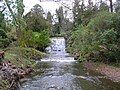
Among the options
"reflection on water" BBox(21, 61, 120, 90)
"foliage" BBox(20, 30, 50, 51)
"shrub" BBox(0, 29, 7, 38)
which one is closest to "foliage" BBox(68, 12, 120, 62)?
"reflection on water" BBox(21, 61, 120, 90)

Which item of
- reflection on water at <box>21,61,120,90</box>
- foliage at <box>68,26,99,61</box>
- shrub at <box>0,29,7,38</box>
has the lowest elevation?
reflection on water at <box>21,61,120,90</box>

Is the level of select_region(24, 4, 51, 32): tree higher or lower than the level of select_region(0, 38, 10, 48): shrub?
higher

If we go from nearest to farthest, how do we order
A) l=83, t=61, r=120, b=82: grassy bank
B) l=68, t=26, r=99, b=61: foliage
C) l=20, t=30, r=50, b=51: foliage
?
l=83, t=61, r=120, b=82: grassy bank, l=68, t=26, r=99, b=61: foliage, l=20, t=30, r=50, b=51: foliage

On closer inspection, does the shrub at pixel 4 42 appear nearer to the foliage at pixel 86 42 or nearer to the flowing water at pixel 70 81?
the foliage at pixel 86 42

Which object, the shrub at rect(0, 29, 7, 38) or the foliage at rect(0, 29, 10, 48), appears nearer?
the foliage at rect(0, 29, 10, 48)

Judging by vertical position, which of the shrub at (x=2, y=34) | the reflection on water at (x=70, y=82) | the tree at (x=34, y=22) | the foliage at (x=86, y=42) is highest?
the tree at (x=34, y=22)

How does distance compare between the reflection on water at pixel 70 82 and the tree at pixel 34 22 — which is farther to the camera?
the tree at pixel 34 22

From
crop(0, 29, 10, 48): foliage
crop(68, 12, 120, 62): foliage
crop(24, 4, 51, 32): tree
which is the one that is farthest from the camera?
crop(24, 4, 51, 32): tree

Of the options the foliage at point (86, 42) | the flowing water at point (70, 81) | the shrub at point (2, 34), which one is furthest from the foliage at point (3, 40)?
the flowing water at point (70, 81)

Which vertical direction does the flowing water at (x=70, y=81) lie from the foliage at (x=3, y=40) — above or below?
below

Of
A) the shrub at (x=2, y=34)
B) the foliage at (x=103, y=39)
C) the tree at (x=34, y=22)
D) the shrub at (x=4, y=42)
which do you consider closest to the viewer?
the foliage at (x=103, y=39)

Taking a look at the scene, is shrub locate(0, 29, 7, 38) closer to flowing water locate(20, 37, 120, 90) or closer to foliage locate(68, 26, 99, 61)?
foliage locate(68, 26, 99, 61)

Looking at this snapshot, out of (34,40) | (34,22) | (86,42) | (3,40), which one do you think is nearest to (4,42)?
(3,40)

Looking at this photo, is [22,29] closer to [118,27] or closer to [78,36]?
[78,36]
